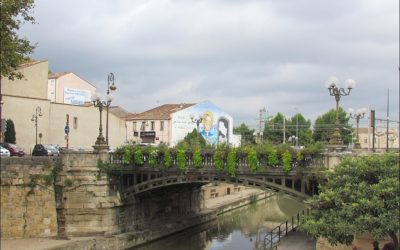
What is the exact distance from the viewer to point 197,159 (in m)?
26.3

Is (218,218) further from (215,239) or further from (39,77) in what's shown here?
(39,77)

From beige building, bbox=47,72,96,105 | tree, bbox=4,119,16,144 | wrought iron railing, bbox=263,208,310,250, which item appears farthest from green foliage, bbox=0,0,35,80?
beige building, bbox=47,72,96,105

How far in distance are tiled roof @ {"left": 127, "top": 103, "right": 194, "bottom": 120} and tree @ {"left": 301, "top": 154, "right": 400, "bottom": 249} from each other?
5710 centimetres

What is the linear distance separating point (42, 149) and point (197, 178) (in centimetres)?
1918

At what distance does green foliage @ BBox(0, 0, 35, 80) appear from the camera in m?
20.2

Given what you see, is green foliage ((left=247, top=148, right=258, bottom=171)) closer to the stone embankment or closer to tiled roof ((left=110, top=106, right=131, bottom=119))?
the stone embankment

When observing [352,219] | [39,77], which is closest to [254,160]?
[352,219]

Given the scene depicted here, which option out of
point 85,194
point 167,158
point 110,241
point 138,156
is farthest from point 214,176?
point 85,194

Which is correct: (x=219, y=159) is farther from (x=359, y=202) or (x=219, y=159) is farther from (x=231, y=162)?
(x=359, y=202)

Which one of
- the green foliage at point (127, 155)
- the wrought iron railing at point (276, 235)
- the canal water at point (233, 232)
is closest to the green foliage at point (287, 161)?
the wrought iron railing at point (276, 235)

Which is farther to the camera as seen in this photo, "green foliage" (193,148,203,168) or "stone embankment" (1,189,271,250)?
"green foliage" (193,148,203,168)

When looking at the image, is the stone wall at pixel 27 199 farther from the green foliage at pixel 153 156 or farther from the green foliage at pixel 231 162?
the green foliage at pixel 231 162

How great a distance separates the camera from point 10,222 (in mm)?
27516

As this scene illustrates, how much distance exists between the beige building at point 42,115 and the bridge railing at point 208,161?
68.6 ft
